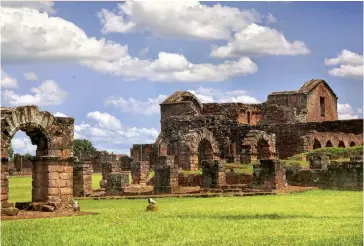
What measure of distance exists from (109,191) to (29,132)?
10.8 m

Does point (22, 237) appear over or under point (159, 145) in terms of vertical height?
under

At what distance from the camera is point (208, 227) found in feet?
42.4

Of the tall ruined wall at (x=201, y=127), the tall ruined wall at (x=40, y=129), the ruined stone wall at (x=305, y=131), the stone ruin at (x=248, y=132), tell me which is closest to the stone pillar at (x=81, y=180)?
the stone ruin at (x=248, y=132)

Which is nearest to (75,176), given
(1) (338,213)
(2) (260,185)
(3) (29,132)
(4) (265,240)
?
(2) (260,185)

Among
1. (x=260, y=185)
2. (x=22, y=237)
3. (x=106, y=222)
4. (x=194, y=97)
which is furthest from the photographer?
(x=194, y=97)

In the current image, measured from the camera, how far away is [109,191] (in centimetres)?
2839

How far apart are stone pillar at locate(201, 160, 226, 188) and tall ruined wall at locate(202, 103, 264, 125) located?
23.2 metres

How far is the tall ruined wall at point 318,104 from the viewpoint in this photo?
170 ft

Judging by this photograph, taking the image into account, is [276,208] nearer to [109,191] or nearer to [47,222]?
[47,222]

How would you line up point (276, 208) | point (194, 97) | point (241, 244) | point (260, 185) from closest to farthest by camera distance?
1. point (241, 244)
2. point (276, 208)
3. point (260, 185)
4. point (194, 97)

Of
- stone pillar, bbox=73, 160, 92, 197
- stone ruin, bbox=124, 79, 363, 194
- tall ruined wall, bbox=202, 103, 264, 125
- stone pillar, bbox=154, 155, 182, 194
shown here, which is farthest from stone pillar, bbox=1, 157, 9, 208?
tall ruined wall, bbox=202, 103, 264, 125

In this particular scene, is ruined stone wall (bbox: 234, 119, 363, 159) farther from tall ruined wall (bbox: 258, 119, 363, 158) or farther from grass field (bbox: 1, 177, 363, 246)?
grass field (bbox: 1, 177, 363, 246)

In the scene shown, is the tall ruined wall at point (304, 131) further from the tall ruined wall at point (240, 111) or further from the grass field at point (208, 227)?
the grass field at point (208, 227)

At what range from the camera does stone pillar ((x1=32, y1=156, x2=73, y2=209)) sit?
17594 millimetres
